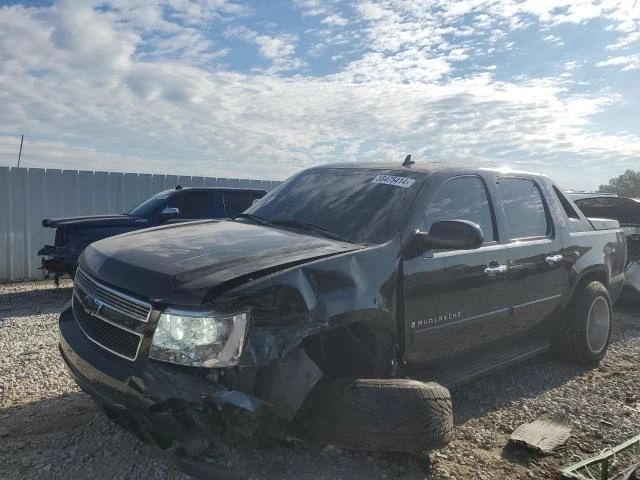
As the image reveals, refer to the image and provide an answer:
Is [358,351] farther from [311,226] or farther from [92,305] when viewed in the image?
[92,305]

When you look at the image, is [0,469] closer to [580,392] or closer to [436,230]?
[436,230]

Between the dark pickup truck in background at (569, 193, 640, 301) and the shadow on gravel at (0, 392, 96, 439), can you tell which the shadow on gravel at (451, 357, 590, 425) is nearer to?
the shadow on gravel at (0, 392, 96, 439)

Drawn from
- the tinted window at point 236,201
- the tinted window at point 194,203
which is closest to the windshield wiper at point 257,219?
the tinted window at point 194,203

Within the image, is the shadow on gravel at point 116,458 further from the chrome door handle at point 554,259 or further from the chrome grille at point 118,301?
the chrome door handle at point 554,259

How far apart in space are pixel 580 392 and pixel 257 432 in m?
3.32

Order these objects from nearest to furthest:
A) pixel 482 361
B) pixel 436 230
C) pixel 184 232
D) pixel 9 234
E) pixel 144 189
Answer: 1. pixel 436 230
2. pixel 184 232
3. pixel 482 361
4. pixel 9 234
5. pixel 144 189

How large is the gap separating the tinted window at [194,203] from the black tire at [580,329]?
6479 mm

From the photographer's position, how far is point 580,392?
4.45 m

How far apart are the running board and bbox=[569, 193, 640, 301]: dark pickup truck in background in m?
3.70

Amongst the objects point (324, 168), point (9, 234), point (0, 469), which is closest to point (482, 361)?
point (324, 168)

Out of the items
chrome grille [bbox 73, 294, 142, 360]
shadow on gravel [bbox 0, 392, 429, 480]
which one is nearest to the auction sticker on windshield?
shadow on gravel [bbox 0, 392, 429, 480]

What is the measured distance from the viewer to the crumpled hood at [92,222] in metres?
8.11

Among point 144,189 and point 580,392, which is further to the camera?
point 144,189

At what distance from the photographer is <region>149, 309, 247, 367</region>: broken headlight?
2.29 meters
